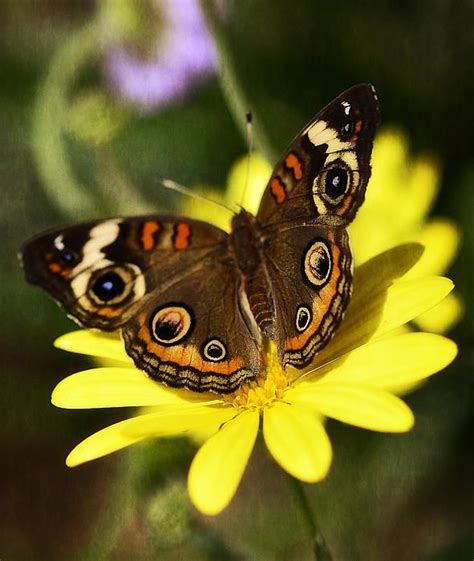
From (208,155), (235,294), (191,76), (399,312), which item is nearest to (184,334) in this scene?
(235,294)

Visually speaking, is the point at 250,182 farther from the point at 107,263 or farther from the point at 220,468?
the point at 220,468

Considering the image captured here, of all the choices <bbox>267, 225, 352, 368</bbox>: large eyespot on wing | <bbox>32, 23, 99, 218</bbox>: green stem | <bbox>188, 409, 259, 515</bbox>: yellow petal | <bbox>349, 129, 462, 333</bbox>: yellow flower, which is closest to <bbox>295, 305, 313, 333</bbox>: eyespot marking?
<bbox>267, 225, 352, 368</bbox>: large eyespot on wing

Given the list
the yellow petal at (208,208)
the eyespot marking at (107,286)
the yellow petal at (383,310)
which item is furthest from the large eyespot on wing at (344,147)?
the yellow petal at (208,208)

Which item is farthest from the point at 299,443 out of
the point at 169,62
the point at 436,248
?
the point at 169,62

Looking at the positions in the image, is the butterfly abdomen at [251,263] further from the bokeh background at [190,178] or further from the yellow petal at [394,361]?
the bokeh background at [190,178]

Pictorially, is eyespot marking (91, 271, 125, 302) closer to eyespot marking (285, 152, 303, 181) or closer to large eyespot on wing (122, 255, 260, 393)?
large eyespot on wing (122, 255, 260, 393)

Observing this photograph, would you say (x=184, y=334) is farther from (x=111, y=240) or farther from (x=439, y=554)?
(x=439, y=554)
